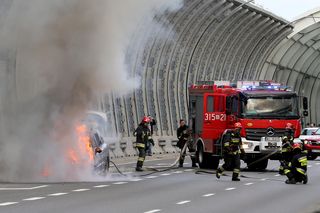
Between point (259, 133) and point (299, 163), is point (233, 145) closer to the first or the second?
point (299, 163)

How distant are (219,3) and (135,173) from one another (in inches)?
753

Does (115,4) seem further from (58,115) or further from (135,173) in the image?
(135,173)

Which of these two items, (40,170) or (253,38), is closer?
(40,170)

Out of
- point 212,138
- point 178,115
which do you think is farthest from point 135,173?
point 178,115

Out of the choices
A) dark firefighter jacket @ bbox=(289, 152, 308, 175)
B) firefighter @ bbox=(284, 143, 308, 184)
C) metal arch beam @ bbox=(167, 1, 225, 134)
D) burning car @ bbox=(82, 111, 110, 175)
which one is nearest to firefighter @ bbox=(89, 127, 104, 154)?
burning car @ bbox=(82, 111, 110, 175)

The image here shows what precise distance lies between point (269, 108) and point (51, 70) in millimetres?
8998

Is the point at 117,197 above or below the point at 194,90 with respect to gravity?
below

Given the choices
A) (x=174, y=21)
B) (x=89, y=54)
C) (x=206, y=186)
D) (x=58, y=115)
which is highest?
(x=174, y=21)

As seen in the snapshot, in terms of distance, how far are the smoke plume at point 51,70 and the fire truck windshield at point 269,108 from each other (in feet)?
22.2

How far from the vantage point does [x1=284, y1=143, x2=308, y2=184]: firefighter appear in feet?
78.4

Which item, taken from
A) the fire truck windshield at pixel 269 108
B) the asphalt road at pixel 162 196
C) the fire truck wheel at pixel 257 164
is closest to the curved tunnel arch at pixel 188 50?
the fire truck wheel at pixel 257 164

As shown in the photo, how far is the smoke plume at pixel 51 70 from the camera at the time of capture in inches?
878

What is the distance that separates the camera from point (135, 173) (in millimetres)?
27438

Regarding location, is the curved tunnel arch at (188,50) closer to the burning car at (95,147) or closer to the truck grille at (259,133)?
the truck grille at (259,133)
